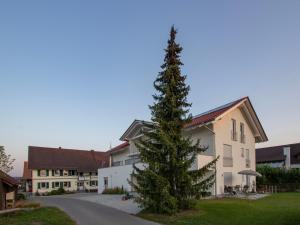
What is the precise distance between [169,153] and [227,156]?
14.0 metres

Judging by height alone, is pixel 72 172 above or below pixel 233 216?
below

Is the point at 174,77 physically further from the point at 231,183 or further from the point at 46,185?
the point at 46,185

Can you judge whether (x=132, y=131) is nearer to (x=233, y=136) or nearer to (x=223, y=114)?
(x=233, y=136)

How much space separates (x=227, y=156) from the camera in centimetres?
3328

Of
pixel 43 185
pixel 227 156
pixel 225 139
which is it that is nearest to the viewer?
pixel 225 139

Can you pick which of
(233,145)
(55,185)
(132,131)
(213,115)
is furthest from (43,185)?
(213,115)

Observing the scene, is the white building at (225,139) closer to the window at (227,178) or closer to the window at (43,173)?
the window at (227,178)

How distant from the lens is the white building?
31406mm

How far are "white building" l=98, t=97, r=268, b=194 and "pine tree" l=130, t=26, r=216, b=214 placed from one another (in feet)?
21.4

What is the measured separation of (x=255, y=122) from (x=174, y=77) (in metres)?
19.3

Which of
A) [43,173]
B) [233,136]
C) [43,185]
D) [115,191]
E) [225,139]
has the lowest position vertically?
[43,185]

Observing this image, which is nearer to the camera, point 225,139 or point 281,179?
point 225,139

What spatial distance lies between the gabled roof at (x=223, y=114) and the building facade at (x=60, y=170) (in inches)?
928

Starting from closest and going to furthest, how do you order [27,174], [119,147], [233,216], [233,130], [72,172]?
[233,216]
[233,130]
[119,147]
[27,174]
[72,172]
